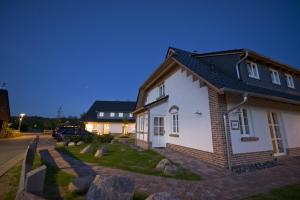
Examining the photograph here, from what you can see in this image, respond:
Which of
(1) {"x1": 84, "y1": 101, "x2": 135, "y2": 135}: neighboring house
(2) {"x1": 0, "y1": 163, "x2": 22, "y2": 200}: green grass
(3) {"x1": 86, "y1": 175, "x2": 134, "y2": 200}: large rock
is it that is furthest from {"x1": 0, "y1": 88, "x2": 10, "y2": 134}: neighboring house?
(3) {"x1": 86, "y1": 175, "x2": 134, "y2": 200}: large rock

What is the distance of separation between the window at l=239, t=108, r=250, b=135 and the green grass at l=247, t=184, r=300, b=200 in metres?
3.09

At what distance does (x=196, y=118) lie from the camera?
8328 millimetres

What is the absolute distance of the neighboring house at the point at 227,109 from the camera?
6.82 m

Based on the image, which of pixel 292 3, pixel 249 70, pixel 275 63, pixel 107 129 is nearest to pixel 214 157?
pixel 249 70

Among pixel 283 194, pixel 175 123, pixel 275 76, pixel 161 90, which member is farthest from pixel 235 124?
pixel 161 90

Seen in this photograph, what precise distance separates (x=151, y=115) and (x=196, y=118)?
14.7 feet

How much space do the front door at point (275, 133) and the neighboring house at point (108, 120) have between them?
85.1 feet

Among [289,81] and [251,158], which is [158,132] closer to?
[251,158]

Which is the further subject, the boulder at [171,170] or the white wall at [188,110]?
the white wall at [188,110]

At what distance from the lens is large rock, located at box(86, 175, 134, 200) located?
304 centimetres

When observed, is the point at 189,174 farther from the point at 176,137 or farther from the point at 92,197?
the point at 176,137

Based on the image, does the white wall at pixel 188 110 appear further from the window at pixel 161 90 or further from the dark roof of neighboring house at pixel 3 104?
the dark roof of neighboring house at pixel 3 104

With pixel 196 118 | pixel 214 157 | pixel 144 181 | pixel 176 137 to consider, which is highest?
pixel 196 118

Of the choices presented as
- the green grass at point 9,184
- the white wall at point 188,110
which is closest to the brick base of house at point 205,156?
the white wall at point 188,110
